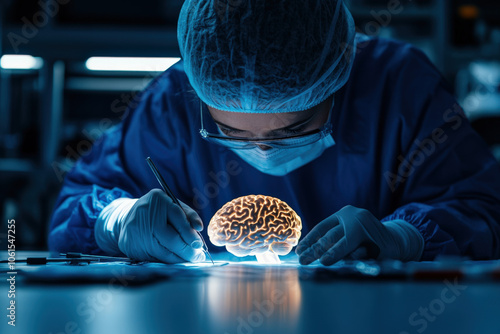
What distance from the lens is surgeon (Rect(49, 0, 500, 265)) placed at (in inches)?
48.3

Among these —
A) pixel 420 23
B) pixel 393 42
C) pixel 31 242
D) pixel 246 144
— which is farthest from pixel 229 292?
pixel 420 23

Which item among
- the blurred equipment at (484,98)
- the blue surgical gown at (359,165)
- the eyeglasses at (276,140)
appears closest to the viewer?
the eyeglasses at (276,140)

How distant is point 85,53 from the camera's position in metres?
3.19

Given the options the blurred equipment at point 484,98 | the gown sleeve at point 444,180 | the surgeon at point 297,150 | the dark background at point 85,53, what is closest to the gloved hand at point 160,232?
the surgeon at point 297,150

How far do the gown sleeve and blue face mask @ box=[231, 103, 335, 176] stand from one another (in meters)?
0.26

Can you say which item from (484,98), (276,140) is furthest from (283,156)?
(484,98)

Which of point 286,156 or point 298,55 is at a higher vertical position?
point 298,55

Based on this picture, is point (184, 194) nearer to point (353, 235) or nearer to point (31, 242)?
point (353, 235)

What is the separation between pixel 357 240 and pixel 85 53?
254cm

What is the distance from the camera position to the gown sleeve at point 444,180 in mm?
1336

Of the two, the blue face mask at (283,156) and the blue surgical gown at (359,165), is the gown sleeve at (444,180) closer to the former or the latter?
the blue surgical gown at (359,165)

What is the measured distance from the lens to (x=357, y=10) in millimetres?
3203

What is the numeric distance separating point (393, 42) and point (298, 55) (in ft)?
2.16

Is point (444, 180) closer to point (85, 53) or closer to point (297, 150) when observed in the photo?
point (297, 150)
